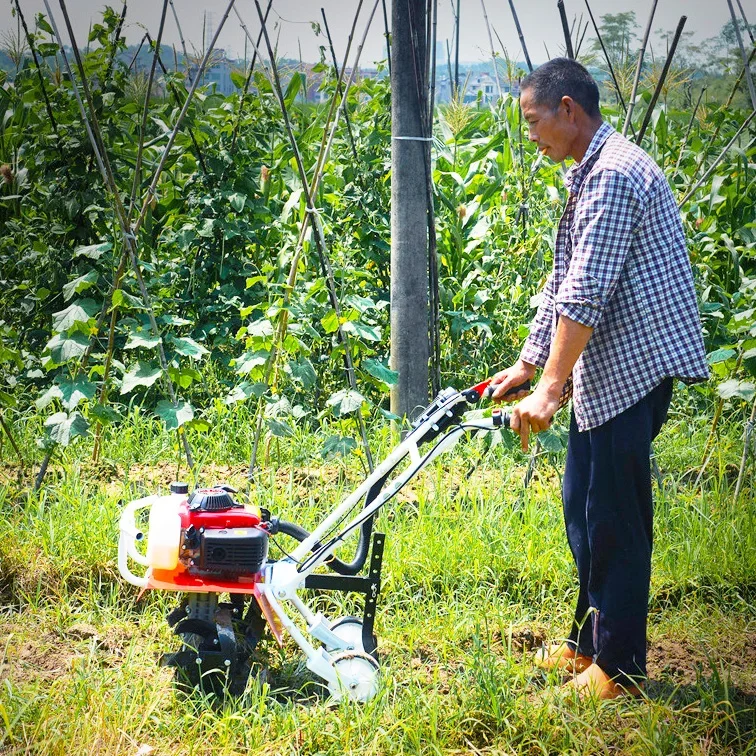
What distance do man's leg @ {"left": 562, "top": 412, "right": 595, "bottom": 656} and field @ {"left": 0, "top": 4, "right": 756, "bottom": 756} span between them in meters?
0.20

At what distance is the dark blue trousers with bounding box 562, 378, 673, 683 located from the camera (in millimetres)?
2596

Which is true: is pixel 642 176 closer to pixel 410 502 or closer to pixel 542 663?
pixel 542 663

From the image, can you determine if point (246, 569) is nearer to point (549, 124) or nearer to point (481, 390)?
point (481, 390)

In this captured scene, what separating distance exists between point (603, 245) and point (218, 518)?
1279mm

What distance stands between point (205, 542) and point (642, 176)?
152 centimetres

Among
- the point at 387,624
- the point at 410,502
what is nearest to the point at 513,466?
the point at 410,502

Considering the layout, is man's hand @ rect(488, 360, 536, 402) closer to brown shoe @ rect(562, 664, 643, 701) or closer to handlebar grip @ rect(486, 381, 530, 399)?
handlebar grip @ rect(486, 381, 530, 399)

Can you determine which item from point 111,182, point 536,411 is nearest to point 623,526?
point 536,411

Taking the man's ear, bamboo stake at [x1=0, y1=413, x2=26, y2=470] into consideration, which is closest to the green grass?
bamboo stake at [x1=0, y1=413, x2=26, y2=470]

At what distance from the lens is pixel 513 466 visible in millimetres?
4207

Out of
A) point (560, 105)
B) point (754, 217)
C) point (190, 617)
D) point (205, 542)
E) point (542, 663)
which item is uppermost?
point (560, 105)

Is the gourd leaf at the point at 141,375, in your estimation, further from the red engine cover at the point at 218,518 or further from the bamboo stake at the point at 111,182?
the red engine cover at the point at 218,518

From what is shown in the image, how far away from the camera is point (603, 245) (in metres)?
2.44

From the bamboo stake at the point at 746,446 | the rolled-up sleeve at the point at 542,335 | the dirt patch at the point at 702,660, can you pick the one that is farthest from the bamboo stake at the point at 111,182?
the bamboo stake at the point at 746,446
